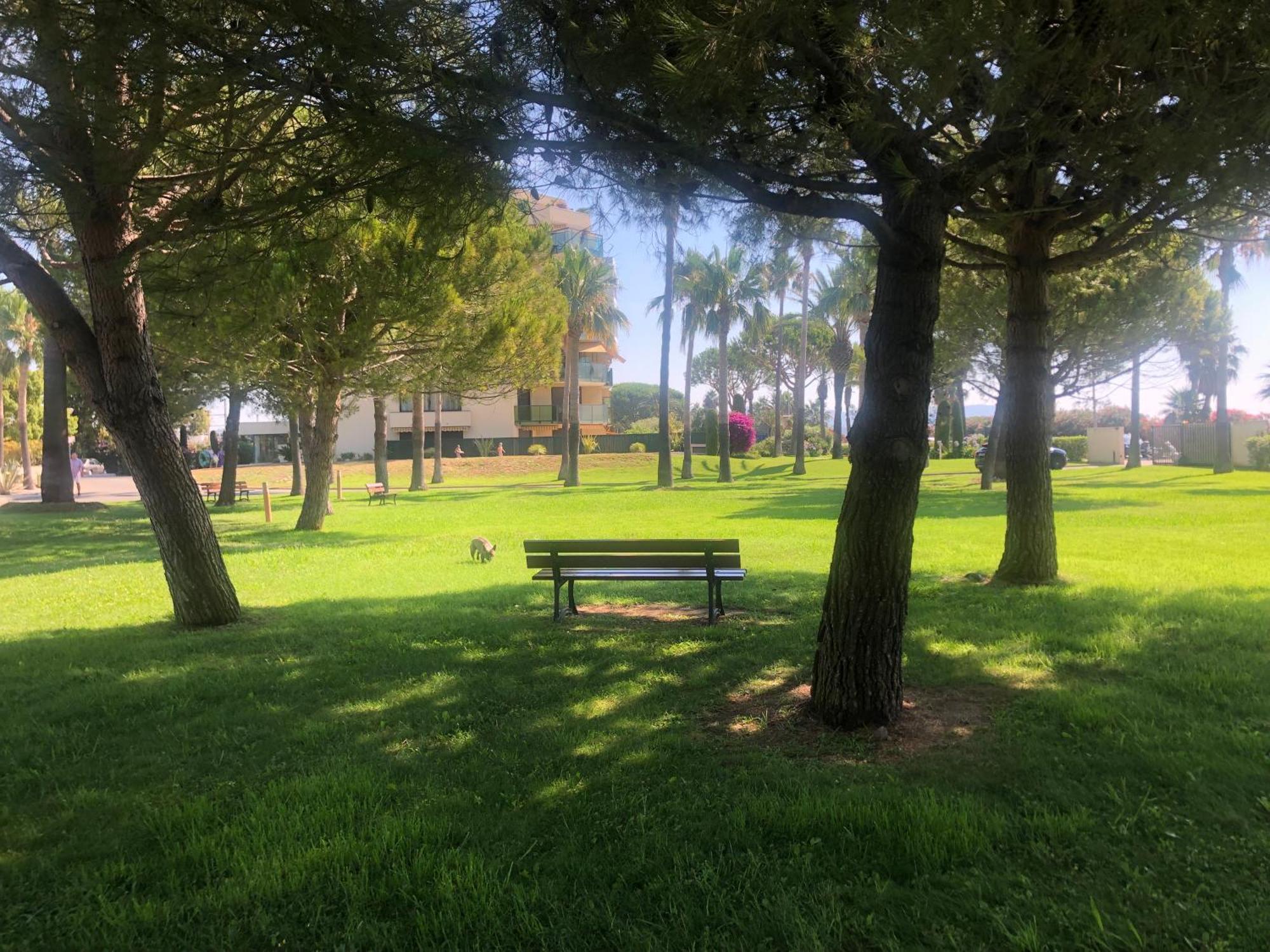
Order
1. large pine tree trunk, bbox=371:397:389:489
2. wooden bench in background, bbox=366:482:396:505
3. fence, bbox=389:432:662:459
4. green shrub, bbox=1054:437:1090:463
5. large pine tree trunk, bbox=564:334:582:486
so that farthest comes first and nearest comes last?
fence, bbox=389:432:662:459 < green shrub, bbox=1054:437:1090:463 < large pine tree trunk, bbox=564:334:582:486 < large pine tree trunk, bbox=371:397:389:489 < wooden bench in background, bbox=366:482:396:505

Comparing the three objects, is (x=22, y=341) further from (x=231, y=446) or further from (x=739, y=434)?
(x=739, y=434)

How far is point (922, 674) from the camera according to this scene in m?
5.13

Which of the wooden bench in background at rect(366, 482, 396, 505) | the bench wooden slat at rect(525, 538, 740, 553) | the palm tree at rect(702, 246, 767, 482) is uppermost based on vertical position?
the palm tree at rect(702, 246, 767, 482)

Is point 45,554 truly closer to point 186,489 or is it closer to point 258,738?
point 186,489

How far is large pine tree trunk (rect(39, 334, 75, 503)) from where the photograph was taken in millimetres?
19297

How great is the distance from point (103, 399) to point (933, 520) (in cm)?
1324

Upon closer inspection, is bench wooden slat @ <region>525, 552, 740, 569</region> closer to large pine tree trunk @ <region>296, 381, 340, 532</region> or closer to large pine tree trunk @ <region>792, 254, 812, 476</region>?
large pine tree trunk @ <region>296, 381, 340, 532</region>

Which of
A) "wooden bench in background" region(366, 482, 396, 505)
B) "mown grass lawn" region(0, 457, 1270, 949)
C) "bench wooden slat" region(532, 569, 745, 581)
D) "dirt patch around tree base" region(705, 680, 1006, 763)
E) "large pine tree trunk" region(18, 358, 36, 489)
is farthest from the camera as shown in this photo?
"large pine tree trunk" region(18, 358, 36, 489)

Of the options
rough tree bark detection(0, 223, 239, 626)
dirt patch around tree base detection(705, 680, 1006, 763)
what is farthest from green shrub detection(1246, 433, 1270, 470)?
rough tree bark detection(0, 223, 239, 626)

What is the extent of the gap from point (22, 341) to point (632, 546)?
119 ft

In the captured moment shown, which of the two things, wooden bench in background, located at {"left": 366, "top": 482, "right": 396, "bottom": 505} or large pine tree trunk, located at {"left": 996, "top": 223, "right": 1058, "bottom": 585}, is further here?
wooden bench in background, located at {"left": 366, "top": 482, "right": 396, "bottom": 505}

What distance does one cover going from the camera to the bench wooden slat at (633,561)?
6.92 metres

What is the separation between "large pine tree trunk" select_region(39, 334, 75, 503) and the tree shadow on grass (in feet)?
53.9

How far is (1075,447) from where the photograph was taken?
44500mm
